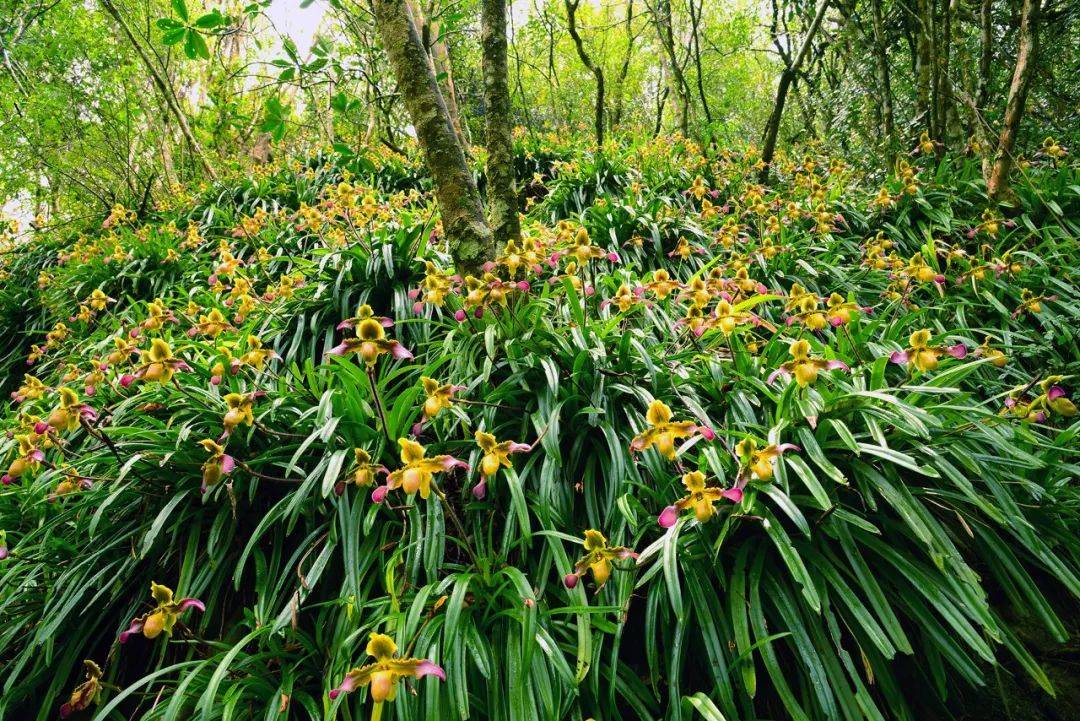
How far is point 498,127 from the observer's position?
8.39 feet

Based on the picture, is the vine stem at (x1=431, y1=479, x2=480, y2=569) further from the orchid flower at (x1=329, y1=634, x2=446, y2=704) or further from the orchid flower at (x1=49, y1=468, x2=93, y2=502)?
the orchid flower at (x1=49, y1=468, x2=93, y2=502)

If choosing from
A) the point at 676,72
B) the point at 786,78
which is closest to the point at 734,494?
the point at 786,78

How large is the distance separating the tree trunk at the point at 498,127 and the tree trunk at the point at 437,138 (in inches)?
4.8

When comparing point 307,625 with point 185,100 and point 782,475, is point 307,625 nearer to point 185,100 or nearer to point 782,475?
point 782,475

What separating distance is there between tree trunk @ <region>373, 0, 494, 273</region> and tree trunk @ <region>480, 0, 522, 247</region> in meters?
0.12

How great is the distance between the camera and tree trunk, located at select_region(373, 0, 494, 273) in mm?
2291

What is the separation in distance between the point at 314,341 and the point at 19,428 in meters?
1.37

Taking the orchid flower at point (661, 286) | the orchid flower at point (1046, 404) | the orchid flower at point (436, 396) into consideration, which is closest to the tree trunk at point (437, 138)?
the orchid flower at point (661, 286)

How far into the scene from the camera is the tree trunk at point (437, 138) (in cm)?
229

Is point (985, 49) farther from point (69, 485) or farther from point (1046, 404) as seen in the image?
point (69, 485)

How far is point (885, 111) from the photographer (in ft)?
14.5

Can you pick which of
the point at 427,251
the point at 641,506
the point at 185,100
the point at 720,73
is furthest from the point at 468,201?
the point at 720,73

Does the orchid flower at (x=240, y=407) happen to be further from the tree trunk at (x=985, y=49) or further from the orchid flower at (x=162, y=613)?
the tree trunk at (x=985, y=49)

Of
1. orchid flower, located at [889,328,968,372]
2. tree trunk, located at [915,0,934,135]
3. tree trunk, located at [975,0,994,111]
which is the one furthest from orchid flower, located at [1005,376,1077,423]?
tree trunk, located at [915,0,934,135]
